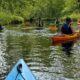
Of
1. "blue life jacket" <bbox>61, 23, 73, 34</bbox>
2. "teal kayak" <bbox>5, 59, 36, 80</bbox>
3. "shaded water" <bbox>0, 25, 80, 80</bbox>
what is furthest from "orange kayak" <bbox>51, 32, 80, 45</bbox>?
"teal kayak" <bbox>5, 59, 36, 80</bbox>

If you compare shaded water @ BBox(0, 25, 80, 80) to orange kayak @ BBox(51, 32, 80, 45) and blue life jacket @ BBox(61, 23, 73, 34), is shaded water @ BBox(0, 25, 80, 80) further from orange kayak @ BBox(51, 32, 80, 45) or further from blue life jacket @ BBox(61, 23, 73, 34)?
blue life jacket @ BBox(61, 23, 73, 34)

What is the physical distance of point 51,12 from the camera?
10338 centimetres

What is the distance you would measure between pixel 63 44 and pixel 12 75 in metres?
19.6

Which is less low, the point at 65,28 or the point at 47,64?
the point at 65,28

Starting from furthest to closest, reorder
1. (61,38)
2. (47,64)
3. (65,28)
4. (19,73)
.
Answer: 1. (65,28)
2. (61,38)
3. (47,64)
4. (19,73)

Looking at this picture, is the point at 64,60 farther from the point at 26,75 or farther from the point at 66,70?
the point at 26,75

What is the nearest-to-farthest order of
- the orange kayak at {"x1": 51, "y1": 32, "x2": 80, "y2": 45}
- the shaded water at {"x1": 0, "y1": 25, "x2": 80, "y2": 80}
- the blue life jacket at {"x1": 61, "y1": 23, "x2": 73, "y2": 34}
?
the shaded water at {"x1": 0, "y1": 25, "x2": 80, "y2": 80} < the orange kayak at {"x1": 51, "y1": 32, "x2": 80, "y2": 45} < the blue life jacket at {"x1": 61, "y1": 23, "x2": 73, "y2": 34}

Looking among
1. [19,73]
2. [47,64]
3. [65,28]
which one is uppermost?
[19,73]

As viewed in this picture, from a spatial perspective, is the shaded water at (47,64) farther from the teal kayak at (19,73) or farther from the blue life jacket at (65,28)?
the blue life jacket at (65,28)

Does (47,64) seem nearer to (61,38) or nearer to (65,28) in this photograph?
(61,38)

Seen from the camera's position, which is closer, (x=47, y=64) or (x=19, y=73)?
(x=19, y=73)

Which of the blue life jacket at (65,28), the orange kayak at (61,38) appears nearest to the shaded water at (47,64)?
the orange kayak at (61,38)

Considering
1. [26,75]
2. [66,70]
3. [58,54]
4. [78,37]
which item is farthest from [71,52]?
[26,75]

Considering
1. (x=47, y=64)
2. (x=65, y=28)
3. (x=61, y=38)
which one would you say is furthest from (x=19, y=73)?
(x=65, y=28)
